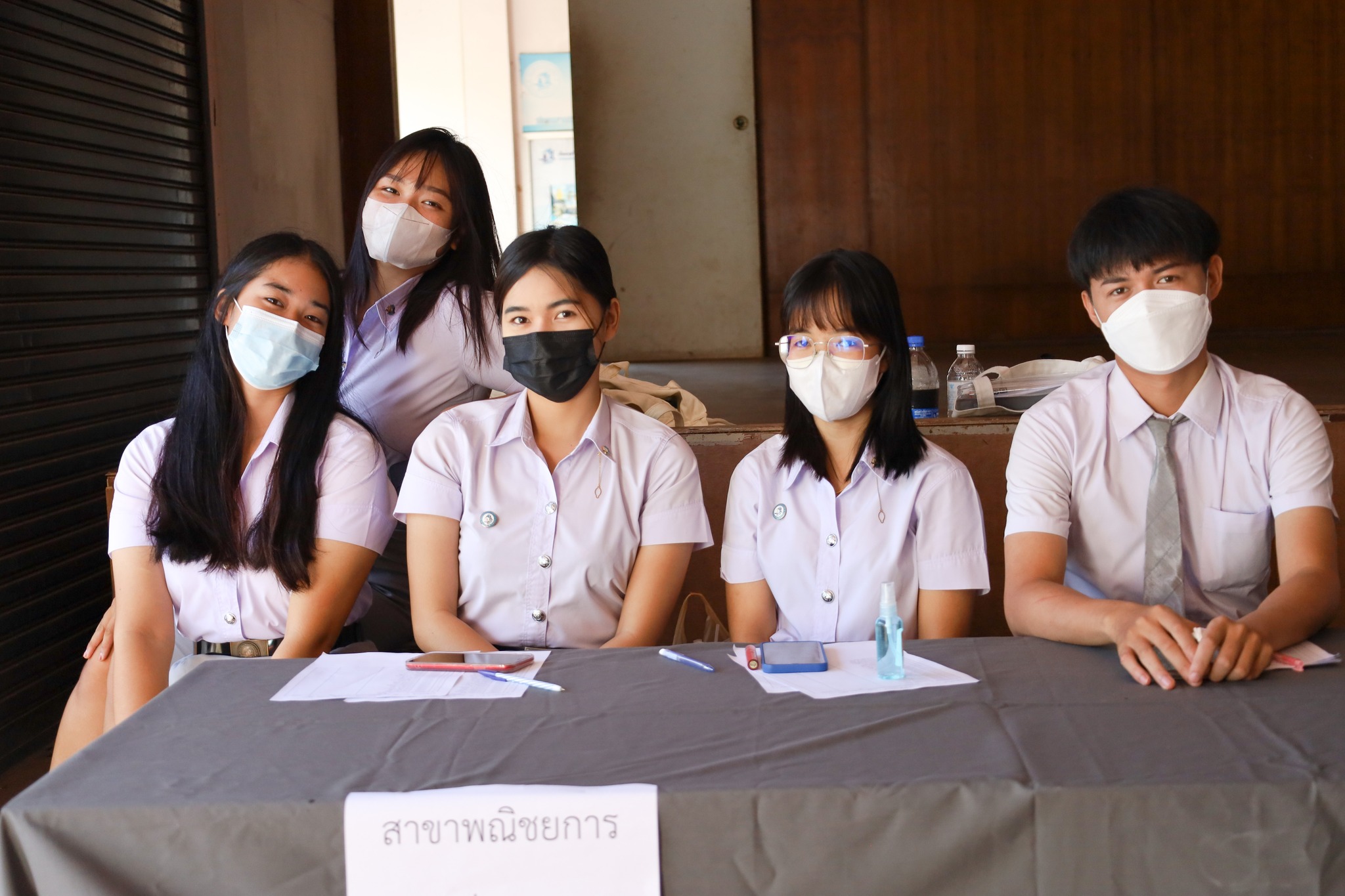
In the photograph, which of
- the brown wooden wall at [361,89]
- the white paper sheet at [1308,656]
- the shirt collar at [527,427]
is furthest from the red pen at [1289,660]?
the brown wooden wall at [361,89]

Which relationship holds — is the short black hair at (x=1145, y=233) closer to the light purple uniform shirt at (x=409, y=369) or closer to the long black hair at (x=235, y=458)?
the light purple uniform shirt at (x=409, y=369)

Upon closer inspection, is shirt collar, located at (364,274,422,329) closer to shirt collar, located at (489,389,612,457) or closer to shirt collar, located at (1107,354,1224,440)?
shirt collar, located at (489,389,612,457)

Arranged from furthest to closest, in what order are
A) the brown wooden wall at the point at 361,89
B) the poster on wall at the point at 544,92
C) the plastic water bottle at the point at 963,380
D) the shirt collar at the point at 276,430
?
the poster on wall at the point at 544,92 < the brown wooden wall at the point at 361,89 < the plastic water bottle at the point at 963,380 < the shirt collar at the point at 276,430

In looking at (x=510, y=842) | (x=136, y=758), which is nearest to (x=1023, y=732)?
(x=510, y=842)

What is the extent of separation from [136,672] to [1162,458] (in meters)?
1.60

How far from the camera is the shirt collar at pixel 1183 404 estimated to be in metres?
1.69

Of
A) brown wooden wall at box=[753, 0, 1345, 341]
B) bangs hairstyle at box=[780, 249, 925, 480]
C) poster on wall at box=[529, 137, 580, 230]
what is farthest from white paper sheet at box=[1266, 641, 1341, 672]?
poster on wall at box=[529, 137, 580, 230]

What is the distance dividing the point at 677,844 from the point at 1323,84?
8793mm

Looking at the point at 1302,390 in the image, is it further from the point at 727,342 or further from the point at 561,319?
the point at 727,342

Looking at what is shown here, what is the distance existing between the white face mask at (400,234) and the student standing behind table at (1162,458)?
118cm

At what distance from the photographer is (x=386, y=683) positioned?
129 cm

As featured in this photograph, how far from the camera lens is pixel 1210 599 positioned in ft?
5.62

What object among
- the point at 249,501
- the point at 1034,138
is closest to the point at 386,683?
the point at 249,501

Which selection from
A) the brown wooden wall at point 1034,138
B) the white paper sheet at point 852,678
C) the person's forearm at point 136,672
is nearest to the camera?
the white paper sheet at point 852,678
